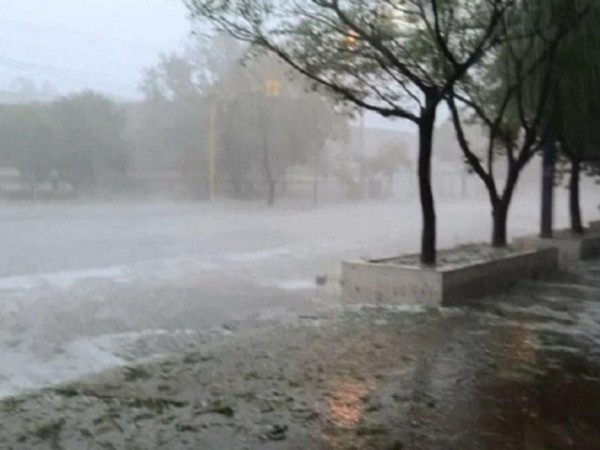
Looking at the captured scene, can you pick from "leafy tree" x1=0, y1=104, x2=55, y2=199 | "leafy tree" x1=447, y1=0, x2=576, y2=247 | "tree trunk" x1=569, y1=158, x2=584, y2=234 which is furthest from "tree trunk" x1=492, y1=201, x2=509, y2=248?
"leafy tree" x1=0, y1=104, x2=55, y2=199

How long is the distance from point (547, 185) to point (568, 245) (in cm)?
143

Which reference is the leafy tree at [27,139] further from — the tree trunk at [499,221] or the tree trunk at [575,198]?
the tree trunk at [499,221]

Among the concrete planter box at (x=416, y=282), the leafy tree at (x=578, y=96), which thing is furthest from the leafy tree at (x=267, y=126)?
the concrete planter box at (x=416, y=282)

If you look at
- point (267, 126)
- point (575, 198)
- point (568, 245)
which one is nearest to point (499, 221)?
point (568, 245)

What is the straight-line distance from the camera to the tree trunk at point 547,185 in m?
17.7

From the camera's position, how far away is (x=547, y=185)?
1822 centimetres

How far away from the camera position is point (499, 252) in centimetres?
1416

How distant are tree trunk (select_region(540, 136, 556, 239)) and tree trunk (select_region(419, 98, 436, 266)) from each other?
19.4 feet

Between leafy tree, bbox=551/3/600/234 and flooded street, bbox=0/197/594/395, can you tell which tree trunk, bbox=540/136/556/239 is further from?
flooded street, bbox=0/197/594/395

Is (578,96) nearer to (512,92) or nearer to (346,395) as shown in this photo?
(512,92)

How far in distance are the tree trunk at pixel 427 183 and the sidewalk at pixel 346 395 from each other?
265 centimetres

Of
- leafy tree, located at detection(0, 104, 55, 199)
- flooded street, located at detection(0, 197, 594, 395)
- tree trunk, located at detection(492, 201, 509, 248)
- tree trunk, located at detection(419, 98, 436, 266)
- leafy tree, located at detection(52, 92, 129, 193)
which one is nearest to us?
flooded street, located at detection(0, 197, 594, 395)

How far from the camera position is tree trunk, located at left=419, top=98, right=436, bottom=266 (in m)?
12.0

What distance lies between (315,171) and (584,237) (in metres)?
27.8
